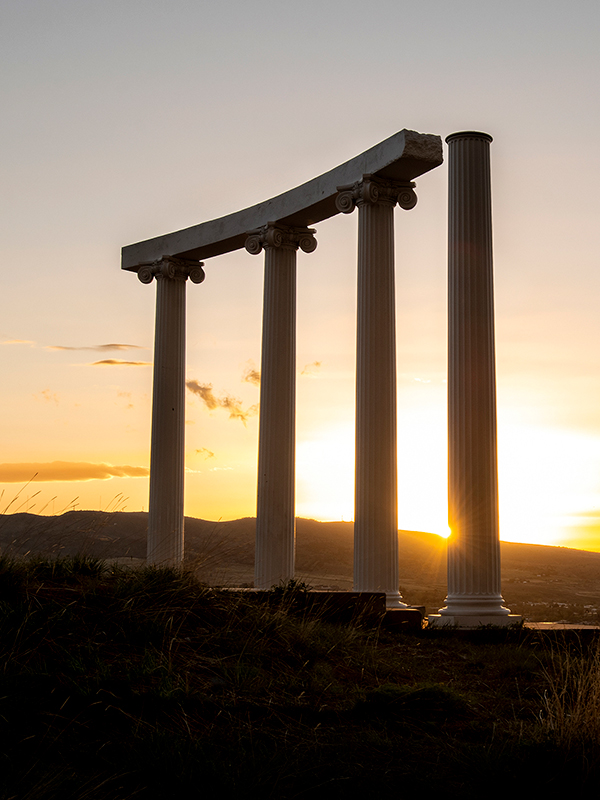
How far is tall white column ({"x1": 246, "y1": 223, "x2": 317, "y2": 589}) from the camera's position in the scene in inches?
2142

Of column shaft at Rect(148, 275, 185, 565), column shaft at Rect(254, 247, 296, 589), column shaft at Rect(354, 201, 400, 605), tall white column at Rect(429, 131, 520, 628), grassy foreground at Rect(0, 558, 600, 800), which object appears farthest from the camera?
column shaft at Rect(148, 275, 185, 565)

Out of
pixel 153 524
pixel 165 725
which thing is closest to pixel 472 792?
pixel 165 725

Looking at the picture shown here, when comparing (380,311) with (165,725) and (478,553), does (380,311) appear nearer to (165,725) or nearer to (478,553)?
(478,553)

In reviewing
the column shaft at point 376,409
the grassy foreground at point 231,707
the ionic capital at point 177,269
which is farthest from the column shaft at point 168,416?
the grassy foreground at point 231,707

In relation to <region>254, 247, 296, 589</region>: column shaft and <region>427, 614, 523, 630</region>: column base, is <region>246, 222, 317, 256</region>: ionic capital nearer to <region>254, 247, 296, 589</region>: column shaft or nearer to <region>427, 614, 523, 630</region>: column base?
<region>254, 247, 296, 589</region>: column shaft

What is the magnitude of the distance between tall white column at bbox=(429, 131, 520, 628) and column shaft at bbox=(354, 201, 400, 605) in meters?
4.38

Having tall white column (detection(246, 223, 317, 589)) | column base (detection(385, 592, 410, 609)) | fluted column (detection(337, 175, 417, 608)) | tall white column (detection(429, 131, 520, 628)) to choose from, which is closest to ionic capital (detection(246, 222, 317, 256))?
tall white column (detection(246, 223, 317, 589))

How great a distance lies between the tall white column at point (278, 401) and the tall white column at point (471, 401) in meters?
13.8

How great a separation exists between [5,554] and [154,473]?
3351 cm

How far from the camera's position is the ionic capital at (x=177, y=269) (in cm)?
6366

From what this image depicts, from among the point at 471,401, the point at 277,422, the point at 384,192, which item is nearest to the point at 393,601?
the point at 471,401

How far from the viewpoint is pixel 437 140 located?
46.2 metres

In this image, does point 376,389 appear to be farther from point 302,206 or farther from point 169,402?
point 169,402

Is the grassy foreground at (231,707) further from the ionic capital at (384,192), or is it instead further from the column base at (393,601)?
the ionic capital at (384,192)
